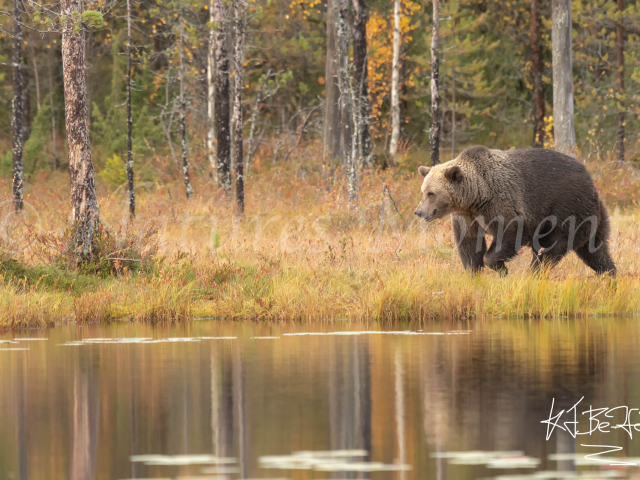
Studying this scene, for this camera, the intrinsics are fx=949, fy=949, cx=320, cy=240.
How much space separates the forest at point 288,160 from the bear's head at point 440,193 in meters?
0.89

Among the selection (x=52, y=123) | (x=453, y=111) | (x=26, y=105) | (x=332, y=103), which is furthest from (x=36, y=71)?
(x=453, y=111)

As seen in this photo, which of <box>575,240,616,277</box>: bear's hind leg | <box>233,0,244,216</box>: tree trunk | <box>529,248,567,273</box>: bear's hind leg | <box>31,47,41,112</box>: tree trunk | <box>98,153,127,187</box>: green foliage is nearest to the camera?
<box>529,248,567,273</box>: bear's hind leg

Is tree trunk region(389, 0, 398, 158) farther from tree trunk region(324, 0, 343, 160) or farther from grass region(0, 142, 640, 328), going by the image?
grass region(0, 142, 640, 328)

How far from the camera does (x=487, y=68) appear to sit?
122ft

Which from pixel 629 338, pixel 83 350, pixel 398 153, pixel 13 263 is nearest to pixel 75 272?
pixel 13 263

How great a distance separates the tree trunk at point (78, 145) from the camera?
14.5 m

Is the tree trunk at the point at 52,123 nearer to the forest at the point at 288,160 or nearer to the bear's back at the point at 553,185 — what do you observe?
the forest at the point at 288,160

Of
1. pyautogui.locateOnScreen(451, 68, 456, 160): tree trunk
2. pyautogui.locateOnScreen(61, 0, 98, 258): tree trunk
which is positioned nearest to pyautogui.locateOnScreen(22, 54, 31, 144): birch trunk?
pyautogui.locateOnScreen(451, 68, 456, 160): tree trunk

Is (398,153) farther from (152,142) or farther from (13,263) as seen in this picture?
(13,263)

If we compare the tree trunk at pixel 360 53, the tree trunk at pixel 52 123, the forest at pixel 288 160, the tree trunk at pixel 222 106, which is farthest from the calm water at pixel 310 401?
the tree trunk at pixel 52 123

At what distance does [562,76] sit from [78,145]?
13.0 m

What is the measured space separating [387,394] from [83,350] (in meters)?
3.82

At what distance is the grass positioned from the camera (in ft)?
40.9

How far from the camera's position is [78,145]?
48.3ft
